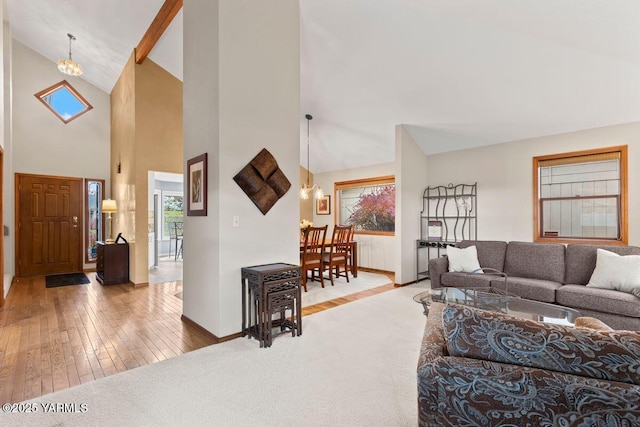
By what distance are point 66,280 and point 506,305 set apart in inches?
271

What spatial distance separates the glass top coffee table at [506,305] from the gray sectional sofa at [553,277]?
0.54 meters

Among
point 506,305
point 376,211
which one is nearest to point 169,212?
point 376,211

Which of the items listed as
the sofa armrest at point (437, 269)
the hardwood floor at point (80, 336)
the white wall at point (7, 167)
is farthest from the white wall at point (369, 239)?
the white wall at point (7, 167)

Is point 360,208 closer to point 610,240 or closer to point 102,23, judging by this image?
point 610,240

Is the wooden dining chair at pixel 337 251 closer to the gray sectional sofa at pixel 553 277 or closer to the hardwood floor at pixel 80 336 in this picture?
the gray sectional sofa at pixel 553 277

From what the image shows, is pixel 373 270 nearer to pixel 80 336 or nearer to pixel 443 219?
pixel 443 219

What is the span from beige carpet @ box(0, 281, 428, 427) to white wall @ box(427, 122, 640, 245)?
2.72 metres

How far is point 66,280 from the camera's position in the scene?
561 cm

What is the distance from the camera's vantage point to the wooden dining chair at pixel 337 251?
5.39 m

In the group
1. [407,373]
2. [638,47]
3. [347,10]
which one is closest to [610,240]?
[638,47]

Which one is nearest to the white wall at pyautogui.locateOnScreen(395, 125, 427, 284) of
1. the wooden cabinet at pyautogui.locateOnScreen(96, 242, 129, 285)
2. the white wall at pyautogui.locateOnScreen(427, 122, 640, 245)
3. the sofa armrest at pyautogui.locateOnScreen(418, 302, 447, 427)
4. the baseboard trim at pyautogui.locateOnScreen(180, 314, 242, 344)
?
the white wall at pyautogui.locateOnScreen(427, 122, 640, 245)

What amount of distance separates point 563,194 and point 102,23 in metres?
7.20

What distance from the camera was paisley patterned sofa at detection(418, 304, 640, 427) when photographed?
955mm

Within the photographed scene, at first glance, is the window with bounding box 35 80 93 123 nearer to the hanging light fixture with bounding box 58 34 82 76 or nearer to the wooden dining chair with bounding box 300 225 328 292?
the hanging light fixture with bounding box 58 34 82 76
